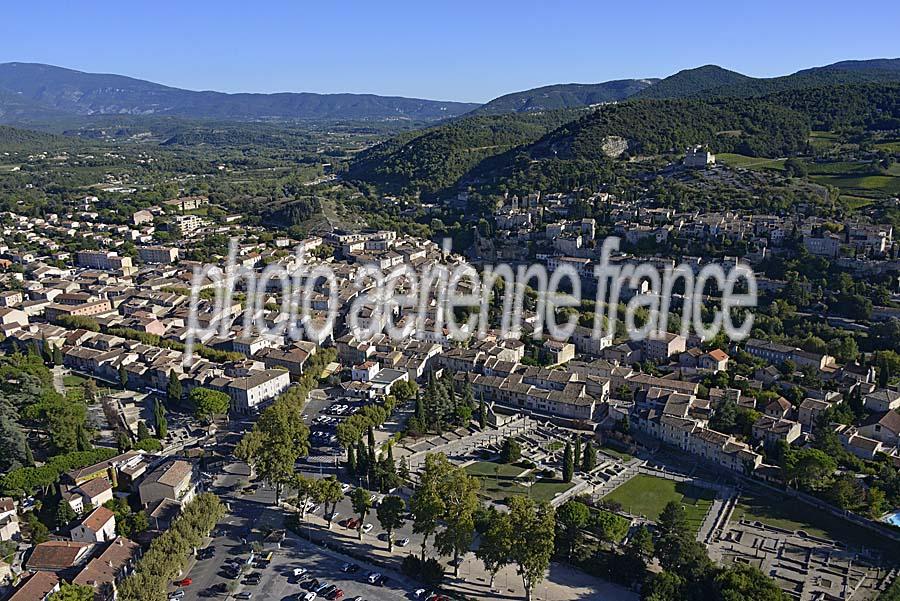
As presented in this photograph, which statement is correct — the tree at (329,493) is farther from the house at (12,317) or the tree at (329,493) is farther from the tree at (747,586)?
the house at (12,317)

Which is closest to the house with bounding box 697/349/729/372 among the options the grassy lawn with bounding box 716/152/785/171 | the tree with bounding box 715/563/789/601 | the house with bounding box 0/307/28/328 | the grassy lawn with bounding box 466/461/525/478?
the grassy lawn with bounding box 466/461/525/478

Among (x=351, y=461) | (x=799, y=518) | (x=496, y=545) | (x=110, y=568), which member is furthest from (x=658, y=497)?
(x=110, y=568)

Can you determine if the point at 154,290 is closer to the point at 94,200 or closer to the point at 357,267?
the point at 357,267

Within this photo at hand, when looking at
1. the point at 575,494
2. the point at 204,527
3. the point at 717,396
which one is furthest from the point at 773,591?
the point at 204,527

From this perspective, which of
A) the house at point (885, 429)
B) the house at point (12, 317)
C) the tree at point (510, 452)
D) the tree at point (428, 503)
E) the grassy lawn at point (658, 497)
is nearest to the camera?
the tree at point (428, 503)

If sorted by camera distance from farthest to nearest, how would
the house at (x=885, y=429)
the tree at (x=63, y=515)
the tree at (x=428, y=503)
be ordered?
the house at (x=885, y=429), the tree at (x=63, y=515), the tree at (x=428, y=503)

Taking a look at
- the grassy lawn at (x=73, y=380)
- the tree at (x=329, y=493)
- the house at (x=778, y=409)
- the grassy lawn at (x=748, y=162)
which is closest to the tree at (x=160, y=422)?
the grassy lawn at (x=73, y=380)
